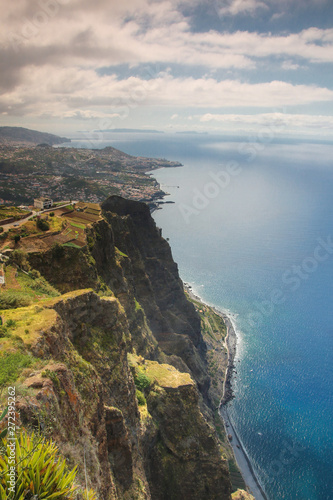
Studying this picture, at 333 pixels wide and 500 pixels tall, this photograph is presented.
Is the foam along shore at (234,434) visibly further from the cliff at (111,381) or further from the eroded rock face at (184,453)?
the eroded rock face at (184,453)

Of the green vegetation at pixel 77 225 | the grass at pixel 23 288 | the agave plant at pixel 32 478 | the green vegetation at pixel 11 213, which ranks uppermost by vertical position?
the green vegetation at pixel 11 213

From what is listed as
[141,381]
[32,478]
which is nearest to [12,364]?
[32,478]

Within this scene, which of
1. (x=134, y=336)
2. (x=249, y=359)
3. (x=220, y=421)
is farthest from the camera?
(x=249, y=359)

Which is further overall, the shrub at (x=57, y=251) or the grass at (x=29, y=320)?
the shrub at (x=57, y=251)

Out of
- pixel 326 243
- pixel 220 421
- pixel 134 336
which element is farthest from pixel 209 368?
pixel 326 243

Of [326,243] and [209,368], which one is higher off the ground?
[326,243]

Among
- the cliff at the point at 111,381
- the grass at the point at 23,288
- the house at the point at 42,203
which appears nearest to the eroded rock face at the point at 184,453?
the cliff at the point at 111,381

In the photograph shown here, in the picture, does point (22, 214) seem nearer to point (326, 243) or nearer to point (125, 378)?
point (125, 378)

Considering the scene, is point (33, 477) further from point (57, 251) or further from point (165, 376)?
point (165, 376)

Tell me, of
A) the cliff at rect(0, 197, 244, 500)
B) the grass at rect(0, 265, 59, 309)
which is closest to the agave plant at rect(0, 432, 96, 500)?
the cliff at rect(0, 197, 244, 500)
